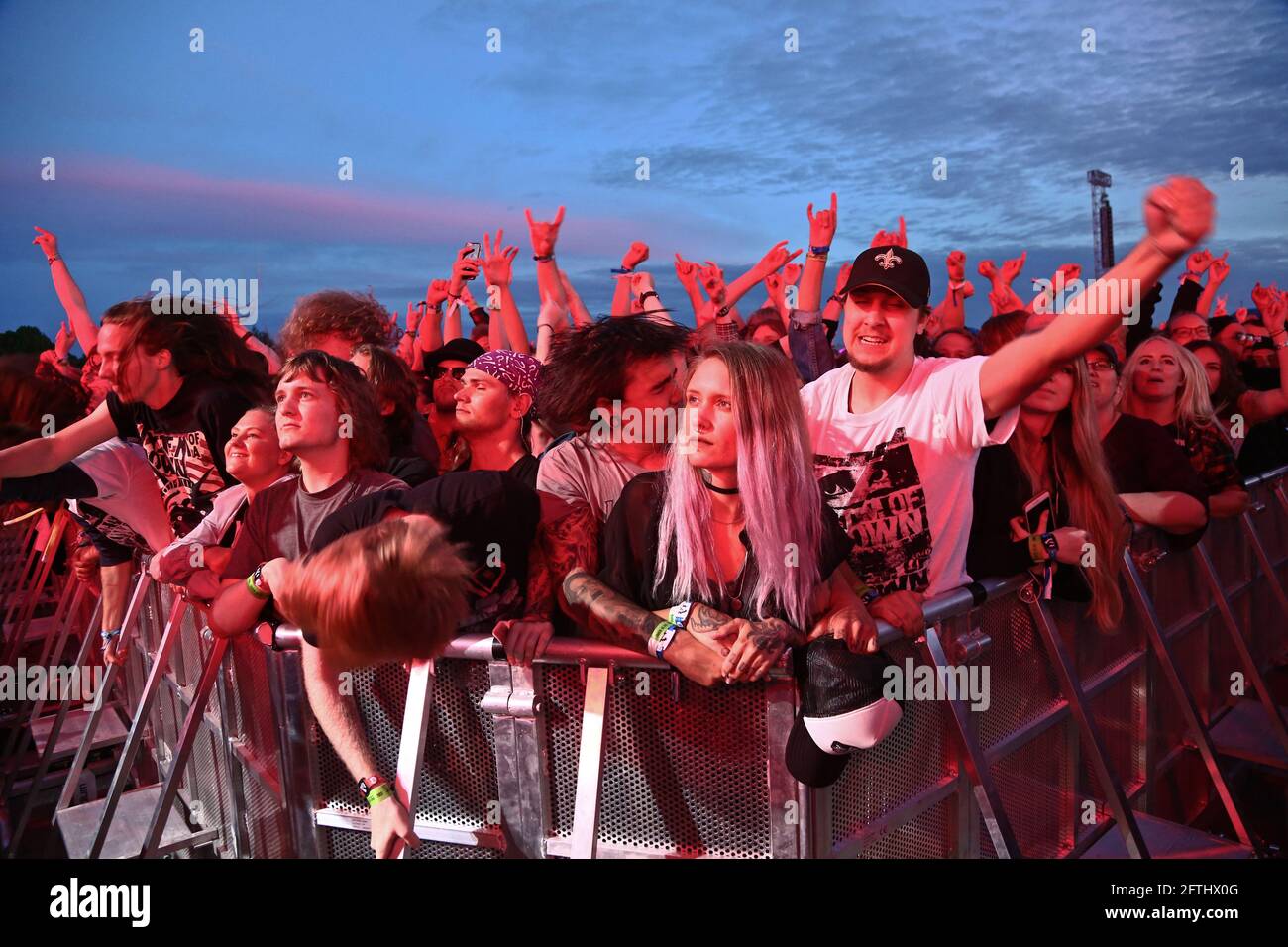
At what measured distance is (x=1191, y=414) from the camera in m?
3.66

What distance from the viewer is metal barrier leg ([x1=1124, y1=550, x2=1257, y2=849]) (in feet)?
9.61

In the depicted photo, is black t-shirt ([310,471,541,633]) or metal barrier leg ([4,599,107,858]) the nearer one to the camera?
black t-shirt ([310,471,541,633])

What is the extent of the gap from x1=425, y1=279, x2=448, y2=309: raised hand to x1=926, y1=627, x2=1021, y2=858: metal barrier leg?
3326 millimetres

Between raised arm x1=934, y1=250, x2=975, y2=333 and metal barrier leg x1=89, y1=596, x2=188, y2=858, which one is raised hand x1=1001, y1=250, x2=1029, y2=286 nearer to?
raised arm x1=934, y1=250, x2=975, y2=333

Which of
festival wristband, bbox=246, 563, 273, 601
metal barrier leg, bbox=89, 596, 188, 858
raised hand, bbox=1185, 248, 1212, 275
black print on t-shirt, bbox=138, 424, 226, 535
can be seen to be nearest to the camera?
festival wristband, bbox=246, 563, 273, 601

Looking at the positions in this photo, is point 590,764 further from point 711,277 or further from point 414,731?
point 711,277

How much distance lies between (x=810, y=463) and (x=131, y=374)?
227cm

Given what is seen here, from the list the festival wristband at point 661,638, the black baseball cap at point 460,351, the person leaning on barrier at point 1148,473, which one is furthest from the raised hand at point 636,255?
the festival wristband at point 661,638

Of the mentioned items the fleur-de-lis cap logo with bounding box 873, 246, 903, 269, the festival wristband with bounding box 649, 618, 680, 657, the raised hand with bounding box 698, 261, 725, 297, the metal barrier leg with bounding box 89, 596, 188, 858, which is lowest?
the metal barrier leg with bounding box 89, 596, 188, 858

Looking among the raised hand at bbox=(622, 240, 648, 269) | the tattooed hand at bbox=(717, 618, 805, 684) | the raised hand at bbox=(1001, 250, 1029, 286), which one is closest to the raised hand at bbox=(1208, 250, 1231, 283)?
the raised hand at bbox=(1001, 250, 1029, 286)

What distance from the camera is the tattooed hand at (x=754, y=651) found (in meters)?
1.77

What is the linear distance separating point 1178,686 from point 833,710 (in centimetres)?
188

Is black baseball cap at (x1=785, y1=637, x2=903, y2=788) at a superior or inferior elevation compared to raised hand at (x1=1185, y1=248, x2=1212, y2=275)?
inferior
